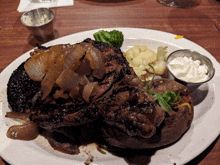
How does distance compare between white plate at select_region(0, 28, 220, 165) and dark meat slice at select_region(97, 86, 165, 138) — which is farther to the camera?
white plate at select_region(0, 28, 220, 165)

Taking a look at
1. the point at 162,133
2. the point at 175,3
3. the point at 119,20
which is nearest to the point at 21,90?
the point at 162,133

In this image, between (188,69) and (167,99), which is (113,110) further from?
(188,69)

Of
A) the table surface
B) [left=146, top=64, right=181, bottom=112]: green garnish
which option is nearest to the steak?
[left=146, top=64, right=181, bottom=112]: green garnish

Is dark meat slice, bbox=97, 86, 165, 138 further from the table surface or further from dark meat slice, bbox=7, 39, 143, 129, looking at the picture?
the table surface

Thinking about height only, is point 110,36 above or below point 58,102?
above

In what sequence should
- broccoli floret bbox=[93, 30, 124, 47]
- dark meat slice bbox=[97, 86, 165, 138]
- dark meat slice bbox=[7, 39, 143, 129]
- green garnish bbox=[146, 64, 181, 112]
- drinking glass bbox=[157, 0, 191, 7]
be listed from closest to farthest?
dark meat slice bbox=[97, 86, 165, 138] → dark meat slice bbox=[7, 39, 143, 129] → green garnish bbox=[146, 64, 181, 112] → broccoli floret bbox=[93, 30, 124, 47] → drinking glass bbox=[157, 0, 191, 7]

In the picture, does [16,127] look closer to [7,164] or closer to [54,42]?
[7,164]

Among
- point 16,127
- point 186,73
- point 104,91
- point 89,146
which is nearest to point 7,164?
point 16,127
